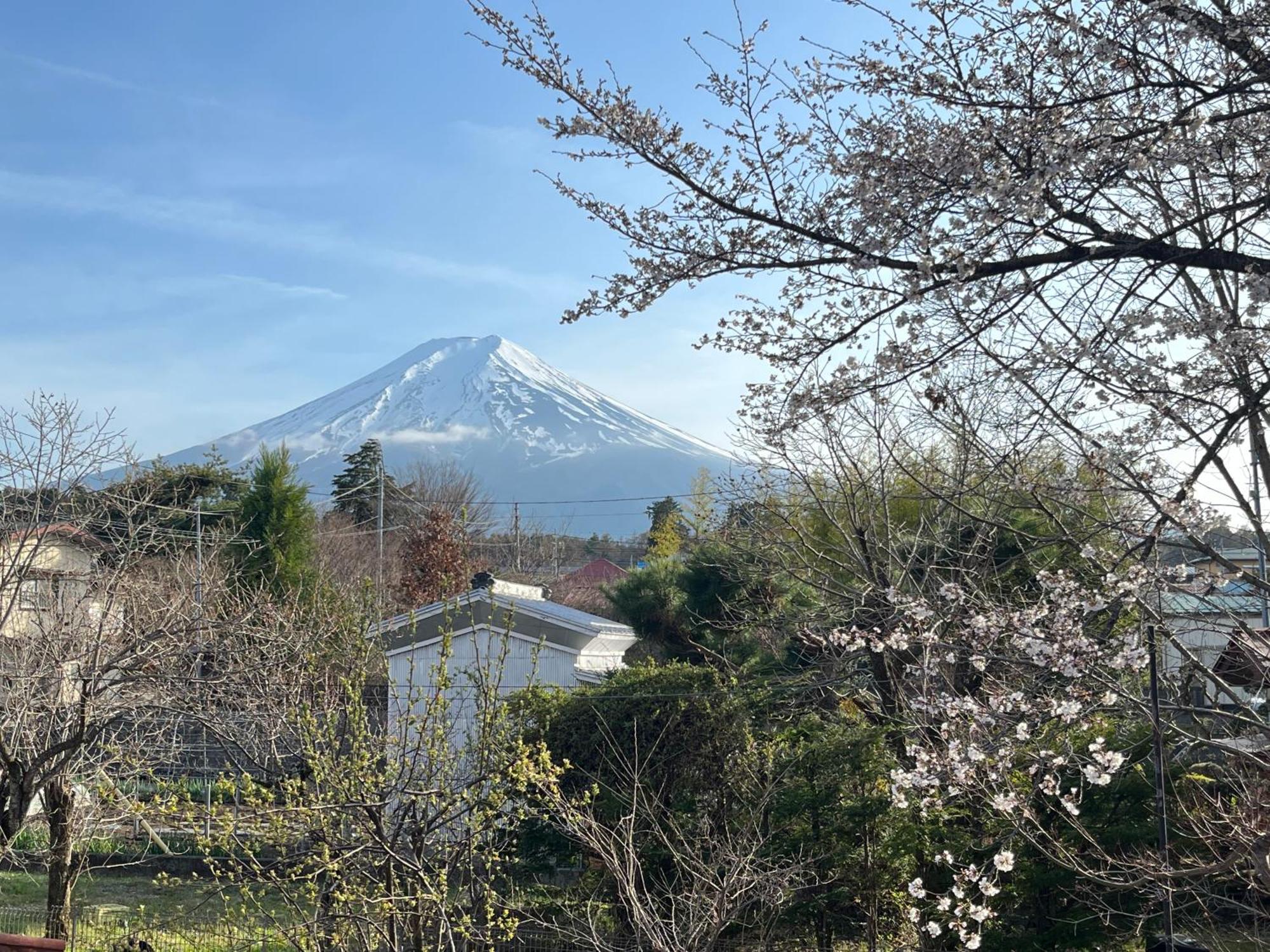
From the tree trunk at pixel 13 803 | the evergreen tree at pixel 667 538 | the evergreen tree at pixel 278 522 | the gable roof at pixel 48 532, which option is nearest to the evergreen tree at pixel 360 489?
the evergreen tree at pixel 667 538

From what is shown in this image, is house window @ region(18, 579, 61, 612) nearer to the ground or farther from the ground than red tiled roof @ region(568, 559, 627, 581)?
farther from the ground

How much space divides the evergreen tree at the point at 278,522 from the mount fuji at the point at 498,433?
129 metres

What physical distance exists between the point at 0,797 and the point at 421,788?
4.31 metres

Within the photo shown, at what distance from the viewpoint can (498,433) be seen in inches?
6978

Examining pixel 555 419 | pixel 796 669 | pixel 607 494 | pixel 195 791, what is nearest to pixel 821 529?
pixel 796 669

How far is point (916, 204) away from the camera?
3.35m

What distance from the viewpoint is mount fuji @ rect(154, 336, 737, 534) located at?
163250 millimetres

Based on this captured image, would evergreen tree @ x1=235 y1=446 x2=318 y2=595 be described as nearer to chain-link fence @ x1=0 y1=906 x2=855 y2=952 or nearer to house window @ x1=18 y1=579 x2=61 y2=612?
chain-link fence @ x1=0 y1=906 x2=855 y2=952

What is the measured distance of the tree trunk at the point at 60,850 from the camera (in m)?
8.11

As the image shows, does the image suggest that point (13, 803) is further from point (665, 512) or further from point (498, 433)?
Answer: point (498, 433)

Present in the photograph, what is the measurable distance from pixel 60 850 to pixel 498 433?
170315mm

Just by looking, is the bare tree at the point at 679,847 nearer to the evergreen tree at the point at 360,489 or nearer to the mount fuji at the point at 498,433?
→ the evergreen tree at the point at 360,489

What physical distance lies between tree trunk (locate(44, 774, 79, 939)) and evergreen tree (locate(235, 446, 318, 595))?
1315 centimetres

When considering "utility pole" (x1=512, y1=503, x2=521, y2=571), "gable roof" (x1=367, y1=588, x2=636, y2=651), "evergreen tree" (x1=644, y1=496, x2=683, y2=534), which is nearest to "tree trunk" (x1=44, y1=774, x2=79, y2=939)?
"gable roof" (x1=367, y1=588, x2=636, y2=651)
